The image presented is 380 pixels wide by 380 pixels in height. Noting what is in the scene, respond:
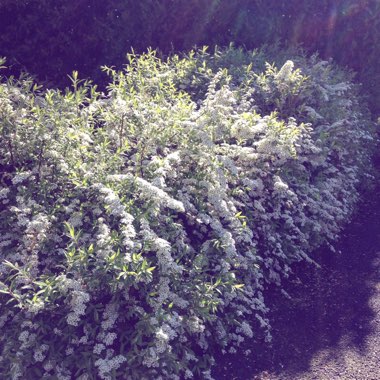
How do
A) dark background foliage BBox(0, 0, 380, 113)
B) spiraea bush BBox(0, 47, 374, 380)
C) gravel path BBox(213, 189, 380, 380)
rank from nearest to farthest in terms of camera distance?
spiraea bush BBox(0, 47, 374, 380) → gravel path BBox(213, 189, 380, 380) → dark background foliage BBox(0, 0, 380, 113)

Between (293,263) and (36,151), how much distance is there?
2695 mm

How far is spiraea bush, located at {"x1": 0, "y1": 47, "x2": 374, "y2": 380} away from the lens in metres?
3.29

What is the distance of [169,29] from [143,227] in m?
4.96

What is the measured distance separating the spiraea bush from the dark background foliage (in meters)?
1.99

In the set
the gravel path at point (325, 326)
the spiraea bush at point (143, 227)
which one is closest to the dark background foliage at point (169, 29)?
the spiraea bush at point (143, 227)

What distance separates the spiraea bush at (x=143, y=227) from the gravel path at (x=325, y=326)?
17 cm

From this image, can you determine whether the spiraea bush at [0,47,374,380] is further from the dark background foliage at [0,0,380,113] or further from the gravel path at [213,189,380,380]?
the dark background foliage at [0,0,380,113]

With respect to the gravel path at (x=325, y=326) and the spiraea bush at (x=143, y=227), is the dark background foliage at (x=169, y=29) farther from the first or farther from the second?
the gravel path at (x=325, y=326)

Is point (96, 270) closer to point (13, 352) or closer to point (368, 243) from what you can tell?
point (13, 352)

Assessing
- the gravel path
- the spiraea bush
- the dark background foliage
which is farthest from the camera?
the dark background foliage

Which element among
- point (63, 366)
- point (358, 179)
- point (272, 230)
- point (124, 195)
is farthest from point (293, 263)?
point (63, 366)

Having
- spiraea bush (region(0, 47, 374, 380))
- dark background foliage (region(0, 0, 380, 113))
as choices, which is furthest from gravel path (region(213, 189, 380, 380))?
dark background foliage (region(0, 0, 380, 113))

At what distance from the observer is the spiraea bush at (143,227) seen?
3.29 meters

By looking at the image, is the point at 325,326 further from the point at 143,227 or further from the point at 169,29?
the point at 169,29
